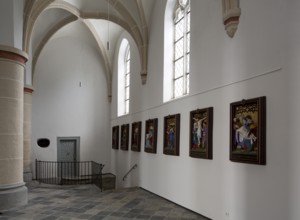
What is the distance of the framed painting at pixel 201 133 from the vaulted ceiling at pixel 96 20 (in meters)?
3.92

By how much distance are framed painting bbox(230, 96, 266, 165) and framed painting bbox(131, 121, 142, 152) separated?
5347mm

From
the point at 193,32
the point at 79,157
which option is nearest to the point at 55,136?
the point at 79,157

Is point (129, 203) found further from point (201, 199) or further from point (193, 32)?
point (193, 32)

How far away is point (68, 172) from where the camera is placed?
45.9 feet

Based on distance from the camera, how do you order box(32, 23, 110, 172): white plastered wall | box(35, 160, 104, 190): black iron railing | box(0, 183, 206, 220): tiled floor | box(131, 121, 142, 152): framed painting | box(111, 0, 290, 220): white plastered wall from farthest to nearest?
box(32, 23, 110, 172): white plastered wall, box(35, 160, 104, 190): black iron railing, box(131, 121, 142, 152): framed painting, box(0, 183, 206, 220): tiled floor, box(111, 0, 290, 220): white plastered wall

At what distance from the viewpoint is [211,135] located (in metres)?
5.92

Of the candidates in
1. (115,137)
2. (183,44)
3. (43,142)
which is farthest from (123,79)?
(183,44)

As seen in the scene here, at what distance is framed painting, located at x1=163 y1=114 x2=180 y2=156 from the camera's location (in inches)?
288

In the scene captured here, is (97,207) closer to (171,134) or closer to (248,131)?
(171,134)

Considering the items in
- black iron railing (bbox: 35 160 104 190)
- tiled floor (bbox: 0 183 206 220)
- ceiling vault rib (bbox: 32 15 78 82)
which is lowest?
black iron railing (bbox: 35 160 104 190)

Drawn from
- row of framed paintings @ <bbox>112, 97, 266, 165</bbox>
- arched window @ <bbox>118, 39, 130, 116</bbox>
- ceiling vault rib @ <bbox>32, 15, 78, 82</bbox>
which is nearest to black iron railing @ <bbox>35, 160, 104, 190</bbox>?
arched window @ <bbox>118, 39, 130, 116</bbox>

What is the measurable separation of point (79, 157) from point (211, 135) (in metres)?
9.89

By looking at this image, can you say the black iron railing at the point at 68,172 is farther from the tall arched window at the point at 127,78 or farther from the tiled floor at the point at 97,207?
the tiled floor at the point at 97,207

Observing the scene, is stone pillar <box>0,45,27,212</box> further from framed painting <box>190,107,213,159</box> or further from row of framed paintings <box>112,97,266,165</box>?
framed painting <box>190,107,213,159</box>
